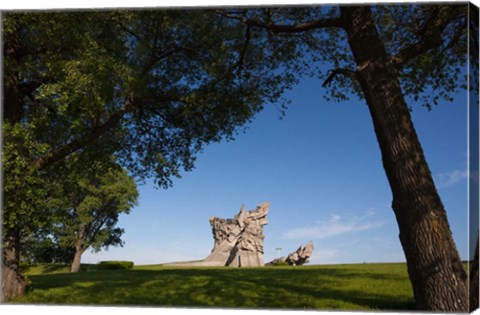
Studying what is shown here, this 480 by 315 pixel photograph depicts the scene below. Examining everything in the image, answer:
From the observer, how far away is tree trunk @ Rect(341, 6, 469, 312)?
670cm

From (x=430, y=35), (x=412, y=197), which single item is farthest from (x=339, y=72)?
(x=412, y=197)

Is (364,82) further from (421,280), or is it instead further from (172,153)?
(172,153)

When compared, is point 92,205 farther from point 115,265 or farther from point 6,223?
point 6,223

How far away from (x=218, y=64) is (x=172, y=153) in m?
2.74

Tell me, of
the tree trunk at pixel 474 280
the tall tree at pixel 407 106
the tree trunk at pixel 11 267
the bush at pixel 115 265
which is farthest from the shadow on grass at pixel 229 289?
the tall tree at pixel 407 106

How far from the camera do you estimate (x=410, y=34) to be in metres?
9.72

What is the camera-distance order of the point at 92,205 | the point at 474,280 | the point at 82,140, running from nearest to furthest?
the point at 474,280 < the point at 82,140 < the point at 92,205

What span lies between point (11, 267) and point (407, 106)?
29.5ft

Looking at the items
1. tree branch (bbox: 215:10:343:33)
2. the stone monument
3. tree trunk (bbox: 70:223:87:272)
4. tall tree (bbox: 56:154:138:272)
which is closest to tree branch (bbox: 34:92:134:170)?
tall tree (bbox: 56:154:138:272)

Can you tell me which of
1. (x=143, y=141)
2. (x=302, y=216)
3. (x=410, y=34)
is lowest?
(x=302, y=216)

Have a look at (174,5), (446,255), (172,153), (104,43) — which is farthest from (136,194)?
(446,255)

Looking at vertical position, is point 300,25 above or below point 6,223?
above

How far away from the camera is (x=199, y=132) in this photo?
12508mm

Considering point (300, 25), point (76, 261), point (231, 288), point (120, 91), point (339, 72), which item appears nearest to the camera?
point (339, 72)
